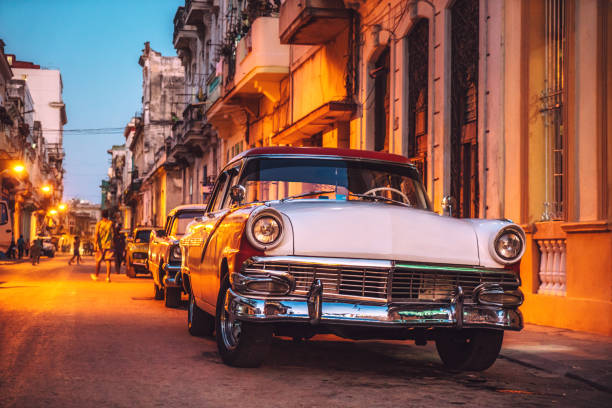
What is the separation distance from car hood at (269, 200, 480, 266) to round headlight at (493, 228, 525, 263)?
0.60ft

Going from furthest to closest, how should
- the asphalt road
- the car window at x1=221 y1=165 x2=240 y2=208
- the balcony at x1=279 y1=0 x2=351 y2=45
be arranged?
the balcony at x1=279 y1=0 x2=351 y2=45, the car window at x1=221 y1=165 x2=240 y2=208, the asphalt road

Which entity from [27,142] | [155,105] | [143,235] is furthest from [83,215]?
[143,235]

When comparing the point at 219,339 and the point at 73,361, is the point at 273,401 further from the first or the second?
the point at 73,361

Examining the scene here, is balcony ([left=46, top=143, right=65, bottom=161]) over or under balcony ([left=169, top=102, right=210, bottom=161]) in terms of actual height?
over

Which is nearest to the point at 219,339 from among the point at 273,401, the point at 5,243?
Result: the point at 273,401

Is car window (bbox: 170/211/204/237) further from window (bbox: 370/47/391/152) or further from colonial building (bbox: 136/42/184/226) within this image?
colonial building (bbox: 136/42/184/226)

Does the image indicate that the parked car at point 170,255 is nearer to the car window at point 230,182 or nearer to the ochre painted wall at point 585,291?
the car window at point 230,182

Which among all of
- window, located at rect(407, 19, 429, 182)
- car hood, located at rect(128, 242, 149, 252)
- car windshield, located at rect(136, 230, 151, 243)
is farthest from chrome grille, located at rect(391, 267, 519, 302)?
car windshield, located at rect(136, 230, 151, 243)

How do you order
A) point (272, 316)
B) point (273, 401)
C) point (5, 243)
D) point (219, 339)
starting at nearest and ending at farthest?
point (273, 401) < point (272, 316) < point (219, 339) < point (5, 243)

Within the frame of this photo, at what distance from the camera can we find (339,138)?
21125 millimetres

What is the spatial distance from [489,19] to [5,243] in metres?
16.5

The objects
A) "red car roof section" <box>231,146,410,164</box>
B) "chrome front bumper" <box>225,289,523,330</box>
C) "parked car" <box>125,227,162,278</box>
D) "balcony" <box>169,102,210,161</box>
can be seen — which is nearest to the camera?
"chrome front bumper" <box>225,289,523,330</box>

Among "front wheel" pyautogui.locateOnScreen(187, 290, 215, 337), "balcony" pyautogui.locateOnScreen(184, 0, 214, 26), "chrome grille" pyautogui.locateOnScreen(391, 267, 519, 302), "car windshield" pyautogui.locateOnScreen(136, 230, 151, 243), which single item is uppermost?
"balcony" pyautogui.locateOnScreen(184, 0, 214, 26)

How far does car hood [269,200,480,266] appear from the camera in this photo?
632 cm
